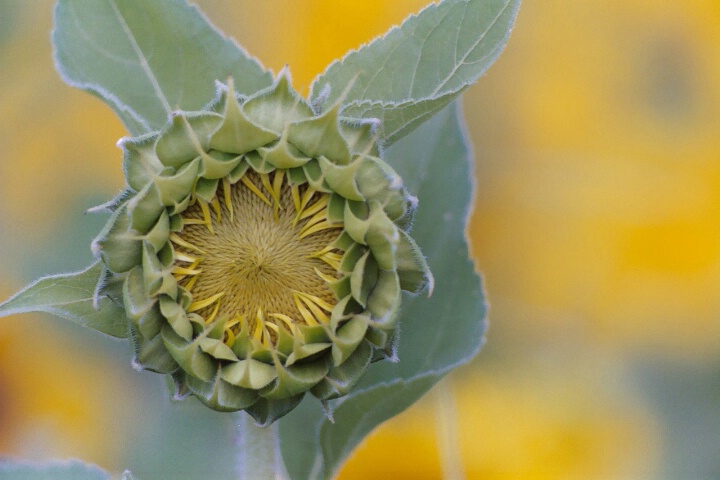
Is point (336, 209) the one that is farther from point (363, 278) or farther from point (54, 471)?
point (54, 471)

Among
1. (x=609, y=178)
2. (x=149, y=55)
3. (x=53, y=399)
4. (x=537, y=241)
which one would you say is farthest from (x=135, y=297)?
(x=609, y=178)

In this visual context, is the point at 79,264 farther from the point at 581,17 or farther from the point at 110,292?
the point at 581,17

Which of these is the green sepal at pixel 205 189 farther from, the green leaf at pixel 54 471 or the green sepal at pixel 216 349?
the green leaf at pixel 54 471

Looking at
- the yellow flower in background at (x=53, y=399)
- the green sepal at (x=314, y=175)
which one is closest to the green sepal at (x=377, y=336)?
the green sepal at (x=314, y=175)

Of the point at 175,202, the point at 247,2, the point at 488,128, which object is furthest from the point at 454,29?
the point at 247,2

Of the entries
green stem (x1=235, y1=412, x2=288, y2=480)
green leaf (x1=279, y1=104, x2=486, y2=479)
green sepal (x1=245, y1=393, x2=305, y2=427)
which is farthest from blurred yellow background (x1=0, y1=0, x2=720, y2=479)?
green sepal (x1=245, y1=393, x2=305, y2=427)
